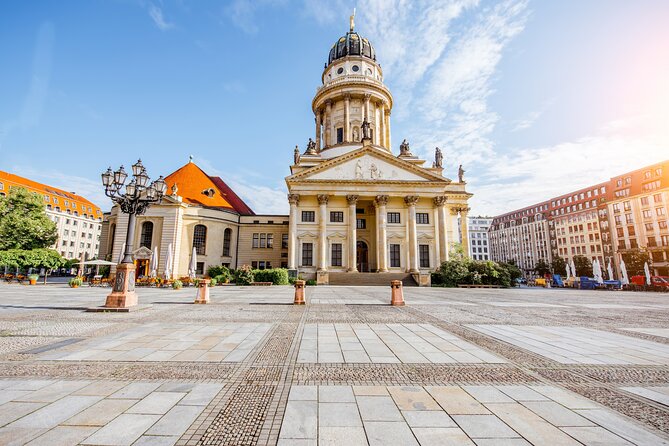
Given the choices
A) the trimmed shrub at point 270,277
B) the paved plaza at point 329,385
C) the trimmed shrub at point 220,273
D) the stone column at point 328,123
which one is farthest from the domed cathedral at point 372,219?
the paved plaza at point 329,385

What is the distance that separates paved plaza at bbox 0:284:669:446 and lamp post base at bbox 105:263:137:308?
115 inches

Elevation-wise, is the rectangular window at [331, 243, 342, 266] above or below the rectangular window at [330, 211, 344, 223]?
below

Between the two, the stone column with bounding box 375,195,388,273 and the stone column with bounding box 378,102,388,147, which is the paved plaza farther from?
the stone column with bounding box 378,102,388,147

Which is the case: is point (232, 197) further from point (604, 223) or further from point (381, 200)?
point (604, 223)

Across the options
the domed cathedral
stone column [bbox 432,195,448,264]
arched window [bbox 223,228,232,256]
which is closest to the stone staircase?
the domed cathedral

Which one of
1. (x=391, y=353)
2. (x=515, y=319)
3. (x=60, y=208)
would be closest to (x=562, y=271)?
(x=515, y=319)

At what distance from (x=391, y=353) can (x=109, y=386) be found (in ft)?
14.6

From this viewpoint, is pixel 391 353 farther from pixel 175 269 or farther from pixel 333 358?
pixel 175 269

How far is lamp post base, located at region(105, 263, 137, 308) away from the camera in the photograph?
11219 millimetres

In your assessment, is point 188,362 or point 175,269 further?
point 175,269

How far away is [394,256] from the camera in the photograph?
3641cm

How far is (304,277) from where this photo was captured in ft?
111

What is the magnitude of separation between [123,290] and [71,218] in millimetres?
80982

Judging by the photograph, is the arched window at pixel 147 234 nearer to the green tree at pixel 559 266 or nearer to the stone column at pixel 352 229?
the stone column at pixel 352 229
